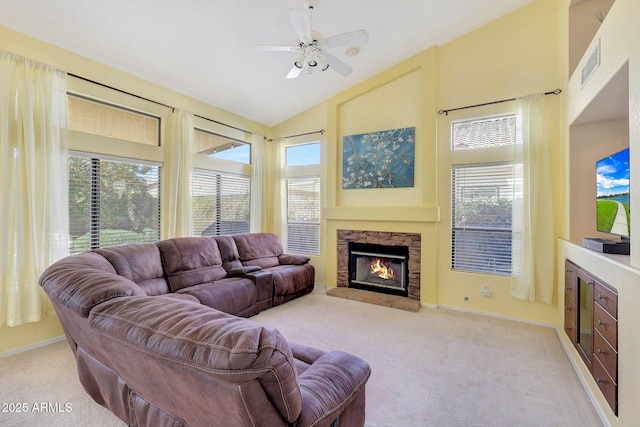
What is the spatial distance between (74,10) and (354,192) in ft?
13.0

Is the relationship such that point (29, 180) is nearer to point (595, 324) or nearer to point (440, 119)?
point (440, 119)

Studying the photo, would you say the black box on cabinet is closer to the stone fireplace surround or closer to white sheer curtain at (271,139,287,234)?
the stone fireplace surround

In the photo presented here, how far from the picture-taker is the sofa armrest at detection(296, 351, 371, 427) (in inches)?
45.1

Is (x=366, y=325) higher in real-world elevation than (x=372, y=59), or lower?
lower

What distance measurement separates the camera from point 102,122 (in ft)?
11.2

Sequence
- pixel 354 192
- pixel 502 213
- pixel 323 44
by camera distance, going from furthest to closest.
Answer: pixel 354 192 → pixel 502 213 → pixel 323 44

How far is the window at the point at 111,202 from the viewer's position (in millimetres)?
3215

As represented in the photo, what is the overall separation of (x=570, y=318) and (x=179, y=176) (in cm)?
484

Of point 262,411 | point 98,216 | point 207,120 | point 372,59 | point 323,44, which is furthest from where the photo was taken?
point 207,120

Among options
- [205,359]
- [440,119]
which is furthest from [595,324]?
[440,119]

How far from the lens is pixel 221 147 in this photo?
495 centimetres

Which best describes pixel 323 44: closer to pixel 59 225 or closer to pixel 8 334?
pixel 59 225

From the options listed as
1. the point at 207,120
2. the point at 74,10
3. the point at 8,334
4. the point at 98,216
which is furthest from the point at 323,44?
the point at 8,334

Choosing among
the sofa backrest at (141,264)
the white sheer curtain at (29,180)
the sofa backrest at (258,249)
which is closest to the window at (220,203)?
the sofa backrest at (258,249)
